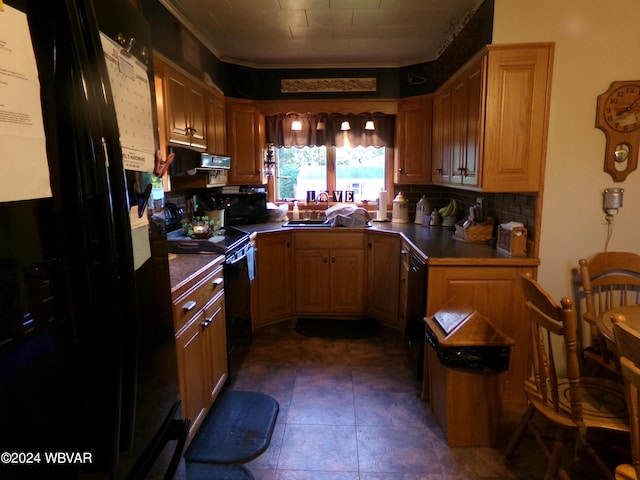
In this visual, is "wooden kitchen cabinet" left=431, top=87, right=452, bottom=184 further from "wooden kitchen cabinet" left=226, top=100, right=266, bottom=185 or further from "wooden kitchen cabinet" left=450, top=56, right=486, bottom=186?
"wooden kitchen cabinet" left=226, top=100, right=266, bottom=185

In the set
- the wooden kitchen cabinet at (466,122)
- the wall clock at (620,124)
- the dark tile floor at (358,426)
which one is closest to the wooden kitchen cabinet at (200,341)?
the dark tile floor at (358,426)

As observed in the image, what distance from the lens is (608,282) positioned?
2.27 metres

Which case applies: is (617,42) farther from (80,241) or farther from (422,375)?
(80,241)

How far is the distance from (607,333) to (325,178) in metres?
3.18

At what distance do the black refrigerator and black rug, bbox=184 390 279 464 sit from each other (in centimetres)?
131

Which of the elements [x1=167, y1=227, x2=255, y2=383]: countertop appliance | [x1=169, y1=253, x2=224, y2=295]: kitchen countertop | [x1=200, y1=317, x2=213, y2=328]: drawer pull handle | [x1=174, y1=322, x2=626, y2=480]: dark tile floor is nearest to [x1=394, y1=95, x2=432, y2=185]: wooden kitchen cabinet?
[x1=174, y1=322, x2=626, y2=480]: dark tile floor

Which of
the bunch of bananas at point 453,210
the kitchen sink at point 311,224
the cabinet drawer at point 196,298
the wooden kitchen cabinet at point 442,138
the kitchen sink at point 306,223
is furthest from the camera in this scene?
the kitchen sink at point 306,223

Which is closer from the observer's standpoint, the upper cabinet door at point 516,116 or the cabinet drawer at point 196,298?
the cabinet drawer at point 196,298

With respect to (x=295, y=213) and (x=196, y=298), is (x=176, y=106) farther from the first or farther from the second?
(x=295, y=213)

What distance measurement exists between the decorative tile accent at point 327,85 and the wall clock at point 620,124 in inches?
88.4

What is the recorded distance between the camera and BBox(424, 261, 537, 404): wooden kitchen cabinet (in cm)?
238

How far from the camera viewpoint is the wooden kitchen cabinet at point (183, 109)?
244cm

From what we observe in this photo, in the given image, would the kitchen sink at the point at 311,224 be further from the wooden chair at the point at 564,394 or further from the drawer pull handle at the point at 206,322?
the wooden chair at the point at 564,394

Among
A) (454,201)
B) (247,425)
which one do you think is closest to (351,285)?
(454,201)
